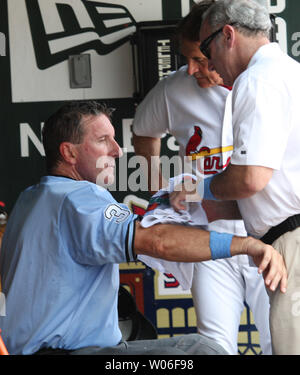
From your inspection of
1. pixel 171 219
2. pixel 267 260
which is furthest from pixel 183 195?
pixel 267 260

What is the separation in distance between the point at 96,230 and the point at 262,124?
677mm

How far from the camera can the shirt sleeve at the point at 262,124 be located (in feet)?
7.25

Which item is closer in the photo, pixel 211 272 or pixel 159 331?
pixel 211 272

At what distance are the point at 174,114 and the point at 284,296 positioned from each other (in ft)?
4.85

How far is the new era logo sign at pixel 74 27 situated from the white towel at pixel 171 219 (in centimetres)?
207

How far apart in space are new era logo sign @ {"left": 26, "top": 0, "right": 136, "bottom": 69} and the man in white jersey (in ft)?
2.82

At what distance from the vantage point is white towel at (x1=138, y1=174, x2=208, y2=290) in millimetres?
2139

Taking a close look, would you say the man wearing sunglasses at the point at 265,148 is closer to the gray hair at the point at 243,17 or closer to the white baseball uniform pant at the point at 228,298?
the gray hair at the point at 243,17

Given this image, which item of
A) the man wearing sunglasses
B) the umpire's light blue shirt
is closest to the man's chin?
the umpire's light blue shirt

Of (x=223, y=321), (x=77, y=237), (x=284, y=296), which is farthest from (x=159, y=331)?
(x=77, y=237)

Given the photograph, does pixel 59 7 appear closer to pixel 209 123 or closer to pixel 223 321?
pixel 209 123

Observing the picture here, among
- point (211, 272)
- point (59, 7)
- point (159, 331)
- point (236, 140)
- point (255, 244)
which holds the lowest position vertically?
point (159, 331)

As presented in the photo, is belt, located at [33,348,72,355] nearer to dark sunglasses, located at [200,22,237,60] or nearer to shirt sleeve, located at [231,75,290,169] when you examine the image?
shirt sleeve, located at [231,75,290,169]

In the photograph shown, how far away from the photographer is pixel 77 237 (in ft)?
6.82
